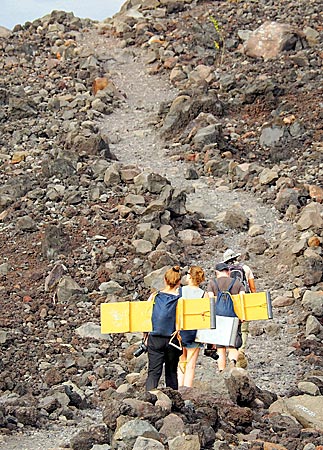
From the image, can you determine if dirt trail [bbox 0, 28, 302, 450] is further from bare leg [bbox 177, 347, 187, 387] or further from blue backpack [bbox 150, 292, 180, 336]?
blue backpack [bbox 150, 292, 180, 336]

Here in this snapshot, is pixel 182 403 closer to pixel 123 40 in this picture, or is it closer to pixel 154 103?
pixel 154 103

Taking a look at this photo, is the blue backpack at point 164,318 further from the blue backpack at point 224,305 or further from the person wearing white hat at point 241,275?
the person wearing white hat at point 241,275

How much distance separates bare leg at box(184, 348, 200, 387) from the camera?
8367 millimetres

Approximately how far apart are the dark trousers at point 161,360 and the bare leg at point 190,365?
16.4 inches

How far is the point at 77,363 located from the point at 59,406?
1.93 meters

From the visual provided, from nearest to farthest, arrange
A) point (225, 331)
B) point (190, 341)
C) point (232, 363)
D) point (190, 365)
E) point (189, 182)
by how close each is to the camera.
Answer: point (190, 341)
point (190, 365)
point (225, 331)
point (232, 363)
point (189, 182)

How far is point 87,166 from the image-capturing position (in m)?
19.2

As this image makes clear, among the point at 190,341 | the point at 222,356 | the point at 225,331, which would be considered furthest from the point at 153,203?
the point at 190,341

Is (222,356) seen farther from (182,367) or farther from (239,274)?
(239,274)

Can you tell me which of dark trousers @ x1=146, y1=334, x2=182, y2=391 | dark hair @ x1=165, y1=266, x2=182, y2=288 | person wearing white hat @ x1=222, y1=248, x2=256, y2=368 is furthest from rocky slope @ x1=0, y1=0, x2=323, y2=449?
dark hair @ x1=165, y1=266, x2=182, y2=288

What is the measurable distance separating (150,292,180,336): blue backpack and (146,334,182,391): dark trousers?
0.24 ft

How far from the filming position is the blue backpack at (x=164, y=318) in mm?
7734

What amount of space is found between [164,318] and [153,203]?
8.86 m

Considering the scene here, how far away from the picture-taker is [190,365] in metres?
8.41
